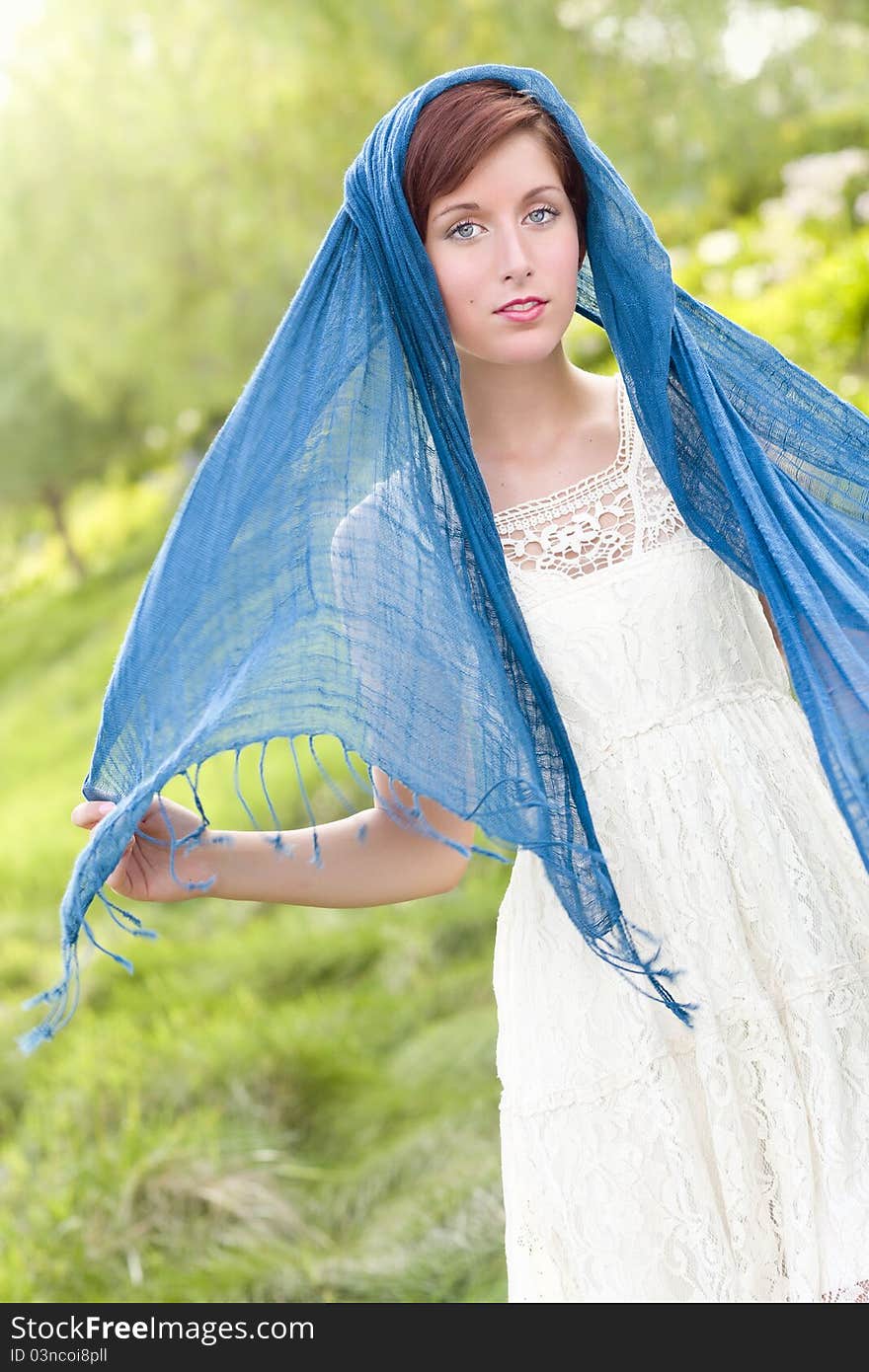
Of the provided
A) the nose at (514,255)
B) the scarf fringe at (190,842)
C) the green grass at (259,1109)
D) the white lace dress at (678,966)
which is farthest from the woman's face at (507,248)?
the green grass at (259,1109)

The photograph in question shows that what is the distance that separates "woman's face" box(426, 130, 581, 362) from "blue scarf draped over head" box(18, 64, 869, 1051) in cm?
Answer: 3

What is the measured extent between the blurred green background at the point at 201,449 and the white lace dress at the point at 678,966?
146cm

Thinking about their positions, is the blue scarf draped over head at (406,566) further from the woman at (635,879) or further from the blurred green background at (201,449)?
the blurred green background at (201,449)

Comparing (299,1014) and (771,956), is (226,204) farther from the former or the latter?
(771,956)

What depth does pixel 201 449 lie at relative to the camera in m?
9.27

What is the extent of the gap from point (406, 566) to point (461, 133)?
0.41 m

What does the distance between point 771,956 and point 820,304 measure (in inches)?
157

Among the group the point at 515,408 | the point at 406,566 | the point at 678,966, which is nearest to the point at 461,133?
the point at 515,408

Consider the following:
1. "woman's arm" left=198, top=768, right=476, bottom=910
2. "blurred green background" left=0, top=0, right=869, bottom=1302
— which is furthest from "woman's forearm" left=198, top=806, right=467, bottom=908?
"blurred green background" left=0, top=0, right=869, bottom=1302

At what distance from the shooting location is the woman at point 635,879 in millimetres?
1393

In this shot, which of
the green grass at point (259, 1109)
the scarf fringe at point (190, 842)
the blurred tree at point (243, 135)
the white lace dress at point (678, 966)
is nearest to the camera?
the scarf fringe at point (190, 842)

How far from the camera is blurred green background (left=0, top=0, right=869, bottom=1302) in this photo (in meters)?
3.24
